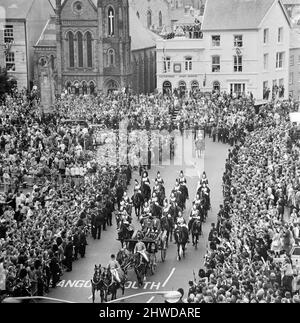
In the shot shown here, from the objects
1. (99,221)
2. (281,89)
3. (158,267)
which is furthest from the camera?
(281,89)


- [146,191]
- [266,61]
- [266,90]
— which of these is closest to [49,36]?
[266,61]

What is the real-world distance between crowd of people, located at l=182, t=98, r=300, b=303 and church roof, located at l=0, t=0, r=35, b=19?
115 ft

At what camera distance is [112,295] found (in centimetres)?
2680

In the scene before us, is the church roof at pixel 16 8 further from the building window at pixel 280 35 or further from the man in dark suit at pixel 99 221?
the man in dark suit at pixel 99 221

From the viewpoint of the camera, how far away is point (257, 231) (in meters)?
29.4

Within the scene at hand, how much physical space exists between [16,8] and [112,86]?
11.6 meters

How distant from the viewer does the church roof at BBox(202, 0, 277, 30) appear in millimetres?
73000

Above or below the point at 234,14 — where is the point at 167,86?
below

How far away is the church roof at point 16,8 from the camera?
7719cm

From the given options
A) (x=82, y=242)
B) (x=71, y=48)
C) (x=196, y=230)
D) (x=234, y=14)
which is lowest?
(x=82, y=242)

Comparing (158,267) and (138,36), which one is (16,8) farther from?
(158,267)

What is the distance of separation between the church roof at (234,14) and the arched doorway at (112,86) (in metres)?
9.60

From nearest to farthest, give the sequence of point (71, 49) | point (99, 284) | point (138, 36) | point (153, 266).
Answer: point (99, 284), point (153, 266), point (71, 49), point (138, 36)
